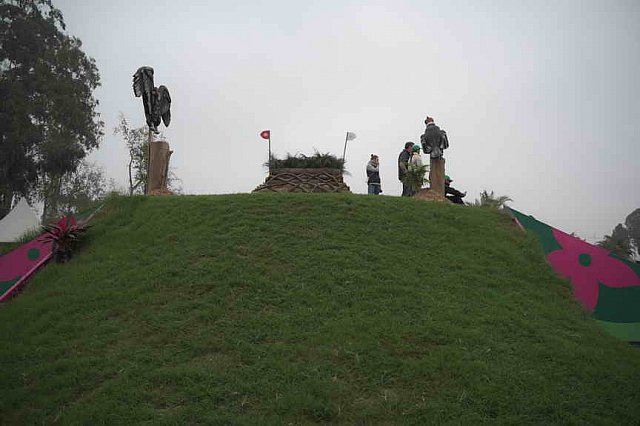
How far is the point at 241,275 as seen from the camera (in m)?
6.99

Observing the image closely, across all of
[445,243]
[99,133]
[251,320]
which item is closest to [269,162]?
[445,243]

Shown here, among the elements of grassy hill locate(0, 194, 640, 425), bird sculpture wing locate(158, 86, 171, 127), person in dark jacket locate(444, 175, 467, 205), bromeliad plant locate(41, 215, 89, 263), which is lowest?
grassy hill locate(0, 194, 640, 425)

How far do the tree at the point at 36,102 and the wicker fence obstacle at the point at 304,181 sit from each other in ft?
62.2

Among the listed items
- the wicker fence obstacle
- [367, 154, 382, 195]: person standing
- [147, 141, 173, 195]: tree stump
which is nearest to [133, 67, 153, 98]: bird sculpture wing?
[147, 141, 173, 195]: tree stump

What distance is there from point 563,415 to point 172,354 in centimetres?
399

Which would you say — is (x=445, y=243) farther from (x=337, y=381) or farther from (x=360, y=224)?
(x=337, y=381)

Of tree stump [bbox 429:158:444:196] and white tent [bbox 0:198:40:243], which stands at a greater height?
tree stump [bbox 429:158:444:196]

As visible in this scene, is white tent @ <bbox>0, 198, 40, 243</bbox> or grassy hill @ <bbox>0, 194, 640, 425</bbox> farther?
white tent @ <bbox>0, 198, 40, 243</bbox>

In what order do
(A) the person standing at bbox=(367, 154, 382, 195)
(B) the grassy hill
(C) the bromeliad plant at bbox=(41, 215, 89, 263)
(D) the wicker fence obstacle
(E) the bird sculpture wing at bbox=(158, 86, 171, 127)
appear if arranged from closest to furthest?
(B) the grassy hill
(C) the bromeliad plant at bbox=(41, 215, 89, 263)
(D) the wicker fence obstacle
(E) the bird sculpture wing at bbox=(158, 86, 171, 127)
(A) the person standing at bbox=(367, 154, 382, 195)

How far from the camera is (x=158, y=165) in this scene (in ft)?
36.0

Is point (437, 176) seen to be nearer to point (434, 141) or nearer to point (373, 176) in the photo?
point (434, 141)

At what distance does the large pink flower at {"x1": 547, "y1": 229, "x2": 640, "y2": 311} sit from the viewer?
29.3 ft

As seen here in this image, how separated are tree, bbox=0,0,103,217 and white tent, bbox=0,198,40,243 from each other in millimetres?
8855

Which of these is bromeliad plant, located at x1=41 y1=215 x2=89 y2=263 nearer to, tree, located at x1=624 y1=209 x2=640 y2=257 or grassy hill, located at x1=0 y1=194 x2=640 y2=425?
grassy hill, located at x1=0 y1=194 x2=640 y2=425
